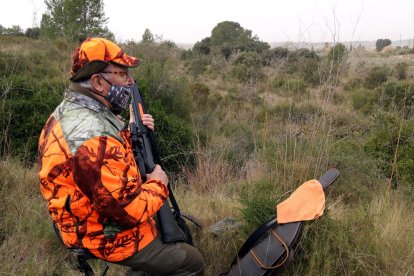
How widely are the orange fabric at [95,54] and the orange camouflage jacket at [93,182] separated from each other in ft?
0.44

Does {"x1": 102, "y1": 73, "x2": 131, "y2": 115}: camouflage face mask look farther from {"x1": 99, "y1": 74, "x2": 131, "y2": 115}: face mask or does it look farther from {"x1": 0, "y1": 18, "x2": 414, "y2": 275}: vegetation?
{"x1": 0, "y1": 18, "x2": 414, "y2": 275}: vegetation

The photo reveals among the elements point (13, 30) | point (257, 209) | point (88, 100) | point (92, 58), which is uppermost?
point (13, 30)

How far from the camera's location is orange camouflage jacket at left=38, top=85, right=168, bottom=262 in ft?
5.57

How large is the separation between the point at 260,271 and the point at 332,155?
1992 mm

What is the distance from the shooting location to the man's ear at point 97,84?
1934 millimetres

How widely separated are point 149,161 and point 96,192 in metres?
0.64

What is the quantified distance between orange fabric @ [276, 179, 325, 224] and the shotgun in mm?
681

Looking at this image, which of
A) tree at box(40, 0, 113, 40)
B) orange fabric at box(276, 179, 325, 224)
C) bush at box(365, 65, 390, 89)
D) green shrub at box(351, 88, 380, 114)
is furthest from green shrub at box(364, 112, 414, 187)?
tree at box(40, 0, 113, 40)

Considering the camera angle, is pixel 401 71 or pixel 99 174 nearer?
pixel 99 174

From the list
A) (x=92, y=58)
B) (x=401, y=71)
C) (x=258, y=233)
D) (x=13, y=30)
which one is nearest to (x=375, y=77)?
(x=401, y=71)

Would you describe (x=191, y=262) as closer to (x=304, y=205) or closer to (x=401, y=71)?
(x=304, y=205)

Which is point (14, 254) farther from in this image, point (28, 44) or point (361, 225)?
point (28, 44)

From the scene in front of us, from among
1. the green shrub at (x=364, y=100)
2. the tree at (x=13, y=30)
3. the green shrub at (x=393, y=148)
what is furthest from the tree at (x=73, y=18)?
the green shrub at (x=393, y=148)

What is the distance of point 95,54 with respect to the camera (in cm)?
192
